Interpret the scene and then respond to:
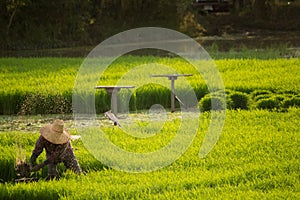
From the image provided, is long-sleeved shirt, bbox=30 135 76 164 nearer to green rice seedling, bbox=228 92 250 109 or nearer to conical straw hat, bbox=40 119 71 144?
conical straw hat, bbox=40 119 71 144

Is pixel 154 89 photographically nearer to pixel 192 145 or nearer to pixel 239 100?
pixel 239 100

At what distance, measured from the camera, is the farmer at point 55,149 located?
688 cm

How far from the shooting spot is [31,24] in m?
23.8

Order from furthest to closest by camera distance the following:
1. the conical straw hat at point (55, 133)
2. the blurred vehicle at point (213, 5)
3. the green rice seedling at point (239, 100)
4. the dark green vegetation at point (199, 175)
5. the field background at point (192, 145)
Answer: the blurred vehicle at point (213, 5) < the green rice seedling at point (239, 100) < the conical straw hat at point (55, 133) < the field background at point (192, 145) < the dark green vegetation at point (199, 175)

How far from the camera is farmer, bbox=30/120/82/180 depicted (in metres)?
6.88

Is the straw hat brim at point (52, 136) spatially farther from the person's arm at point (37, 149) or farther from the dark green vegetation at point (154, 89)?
the dark green vegetation at point (154, 89)

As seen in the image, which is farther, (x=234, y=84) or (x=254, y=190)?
(x=234, y=84)

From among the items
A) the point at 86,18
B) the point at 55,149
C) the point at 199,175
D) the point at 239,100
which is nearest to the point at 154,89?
the point at 239,100

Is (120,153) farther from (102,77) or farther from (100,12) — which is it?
(100,12)

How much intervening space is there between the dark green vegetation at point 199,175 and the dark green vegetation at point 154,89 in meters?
1.99

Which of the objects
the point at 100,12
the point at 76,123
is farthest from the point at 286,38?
the point at 76,123

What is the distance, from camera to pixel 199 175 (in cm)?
659

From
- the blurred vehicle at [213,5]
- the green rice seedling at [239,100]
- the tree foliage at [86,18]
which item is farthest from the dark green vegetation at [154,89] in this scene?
the blurred vehicle at [213,5]

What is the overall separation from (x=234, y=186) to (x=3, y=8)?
18.1 m
